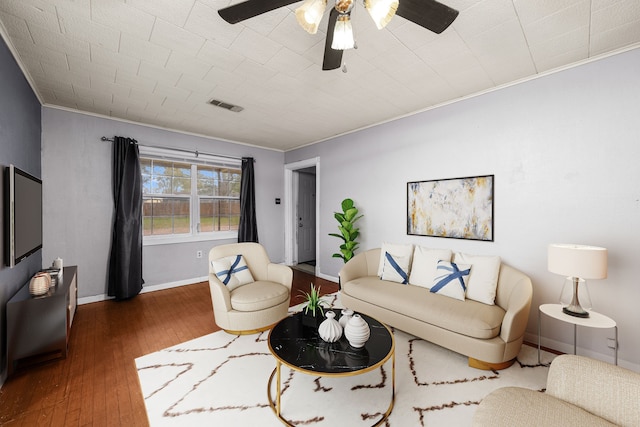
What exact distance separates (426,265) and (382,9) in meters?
2.55

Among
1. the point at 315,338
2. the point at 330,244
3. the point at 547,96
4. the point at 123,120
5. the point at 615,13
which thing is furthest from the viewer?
the point at 330,244

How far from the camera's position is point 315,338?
1.96 meters

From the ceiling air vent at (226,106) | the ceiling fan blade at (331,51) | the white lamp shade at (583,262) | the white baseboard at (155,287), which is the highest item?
the ceiling air vent at (226,106)

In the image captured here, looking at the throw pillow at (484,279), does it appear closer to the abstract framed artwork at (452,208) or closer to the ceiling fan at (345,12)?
the abstract framed artwork at (452,208)

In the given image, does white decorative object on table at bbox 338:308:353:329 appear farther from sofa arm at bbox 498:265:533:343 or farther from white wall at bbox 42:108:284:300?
white wall at bbox 42:108:284:300

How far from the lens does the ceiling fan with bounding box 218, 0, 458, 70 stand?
1.27 metres

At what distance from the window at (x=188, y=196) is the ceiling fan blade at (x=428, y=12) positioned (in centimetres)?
414

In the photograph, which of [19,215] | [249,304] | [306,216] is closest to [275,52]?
[249,304]

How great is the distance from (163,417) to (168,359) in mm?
739

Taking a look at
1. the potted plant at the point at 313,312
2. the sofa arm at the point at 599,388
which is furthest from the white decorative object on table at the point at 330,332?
the sofa arm at the point at 599,388

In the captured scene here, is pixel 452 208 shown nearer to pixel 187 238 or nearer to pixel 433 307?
pixel 433 307

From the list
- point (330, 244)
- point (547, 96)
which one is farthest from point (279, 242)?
point (547, 96)

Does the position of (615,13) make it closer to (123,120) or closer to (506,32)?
(506,32)

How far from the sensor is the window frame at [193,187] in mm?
4203
